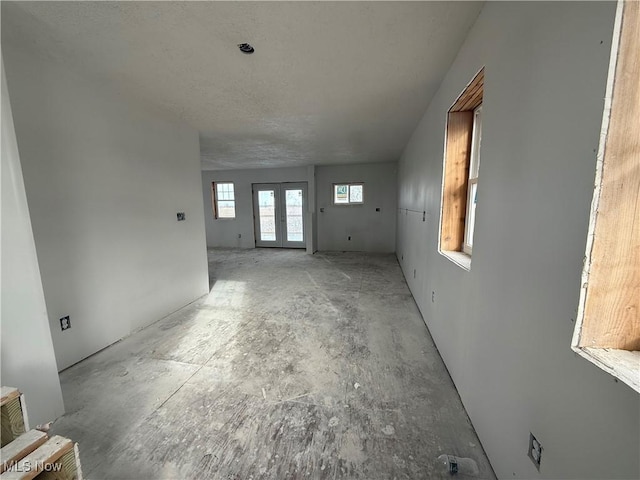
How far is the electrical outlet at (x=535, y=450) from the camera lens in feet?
2.83

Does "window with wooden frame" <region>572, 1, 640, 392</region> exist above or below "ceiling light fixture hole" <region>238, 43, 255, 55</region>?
below

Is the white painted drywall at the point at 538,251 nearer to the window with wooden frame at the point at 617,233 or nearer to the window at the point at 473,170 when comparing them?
the window with wooden frame at the point at 617,233

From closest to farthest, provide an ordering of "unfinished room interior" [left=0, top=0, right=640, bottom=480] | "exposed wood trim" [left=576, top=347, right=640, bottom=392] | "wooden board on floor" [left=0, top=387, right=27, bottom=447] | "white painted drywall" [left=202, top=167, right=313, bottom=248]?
"exposed wood trim" [left=576, top=347, right=640, bottom=392] → "unfinished room interior" [left=0, top=0, right=640, bottom=480] → "wooden board on floor" [left=0, top=387, right=27, bottom=447] → "white painted drywall" [left=202, top=167, right=313, bottom=248]

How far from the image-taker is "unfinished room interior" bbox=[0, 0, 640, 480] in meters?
0.70

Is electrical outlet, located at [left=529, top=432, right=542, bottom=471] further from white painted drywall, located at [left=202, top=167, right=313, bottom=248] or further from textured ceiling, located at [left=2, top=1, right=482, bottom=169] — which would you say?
white painted drywall, located at [left=202, top=167, right=313, bottom=248]

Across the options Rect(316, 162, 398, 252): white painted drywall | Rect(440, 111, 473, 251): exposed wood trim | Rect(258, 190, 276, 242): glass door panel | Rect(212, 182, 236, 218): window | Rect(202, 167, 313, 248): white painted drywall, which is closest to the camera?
Rect(440, 111, 473, 251): exposed wood trim

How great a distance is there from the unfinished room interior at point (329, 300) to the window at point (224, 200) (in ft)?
13.7

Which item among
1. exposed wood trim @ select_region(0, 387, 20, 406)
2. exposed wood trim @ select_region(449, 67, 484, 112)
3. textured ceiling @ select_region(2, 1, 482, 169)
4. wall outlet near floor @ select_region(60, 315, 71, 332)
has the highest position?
textured ceiling @ select_region(2, 1, 482, 169)

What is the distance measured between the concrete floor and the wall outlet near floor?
1.12ft

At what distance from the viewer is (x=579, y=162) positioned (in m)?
0.71

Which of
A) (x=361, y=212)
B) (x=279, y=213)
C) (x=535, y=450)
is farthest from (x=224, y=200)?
(x=535, y=450)

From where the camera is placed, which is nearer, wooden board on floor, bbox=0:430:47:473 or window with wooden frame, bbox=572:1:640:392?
window with wooden frame, bbox=572:1:640:392

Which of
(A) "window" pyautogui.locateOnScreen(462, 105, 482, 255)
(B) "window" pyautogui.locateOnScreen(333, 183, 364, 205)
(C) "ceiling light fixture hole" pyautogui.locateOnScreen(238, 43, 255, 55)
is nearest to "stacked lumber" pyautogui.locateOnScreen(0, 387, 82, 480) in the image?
(C) "ceiling light fixture hole" pyautogui.locateOnScreen(238, 43, 255, 55)

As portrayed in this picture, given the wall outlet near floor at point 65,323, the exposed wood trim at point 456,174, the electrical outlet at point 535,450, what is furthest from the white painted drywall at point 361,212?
the electrical outlet at point 535,450
